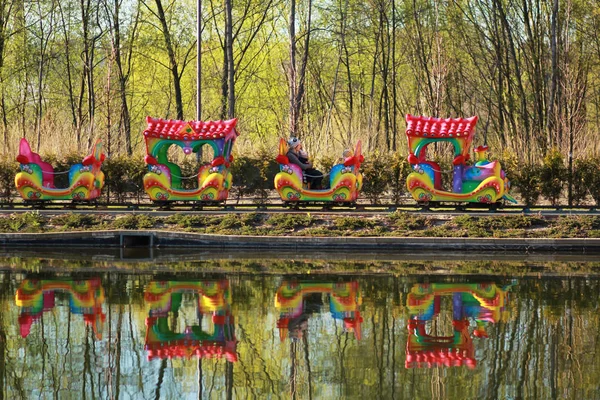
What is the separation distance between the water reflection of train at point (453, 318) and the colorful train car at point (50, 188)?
1082cm

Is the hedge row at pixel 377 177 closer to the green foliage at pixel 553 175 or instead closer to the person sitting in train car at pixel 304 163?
the green foliage at pixel 553 175

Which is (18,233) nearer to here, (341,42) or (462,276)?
(462,276)

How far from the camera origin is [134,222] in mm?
20359

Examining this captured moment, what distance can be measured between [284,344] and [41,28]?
28949 mm

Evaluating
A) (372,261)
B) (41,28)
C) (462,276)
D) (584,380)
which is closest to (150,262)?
(372,261)

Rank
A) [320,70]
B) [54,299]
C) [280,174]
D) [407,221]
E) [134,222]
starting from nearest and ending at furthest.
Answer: [54,299], [407,221], [134,222], [280,174], [320,70]

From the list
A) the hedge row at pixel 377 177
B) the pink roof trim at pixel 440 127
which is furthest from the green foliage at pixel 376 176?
the pink roof trim at pixel 440 127

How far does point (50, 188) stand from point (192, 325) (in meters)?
12.4

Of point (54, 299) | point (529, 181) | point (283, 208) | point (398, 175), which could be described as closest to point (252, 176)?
point (283, 208)

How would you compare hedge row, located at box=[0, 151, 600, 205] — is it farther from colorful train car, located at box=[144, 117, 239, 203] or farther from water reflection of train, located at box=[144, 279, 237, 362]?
water reflection of train, located at box=[144, 279, 237, 362]

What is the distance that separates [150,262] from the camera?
17094 mm

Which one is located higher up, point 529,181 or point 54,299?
point 529,181

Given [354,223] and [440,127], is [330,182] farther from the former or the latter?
[440,127]

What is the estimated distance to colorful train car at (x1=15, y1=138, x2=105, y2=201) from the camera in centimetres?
2216
